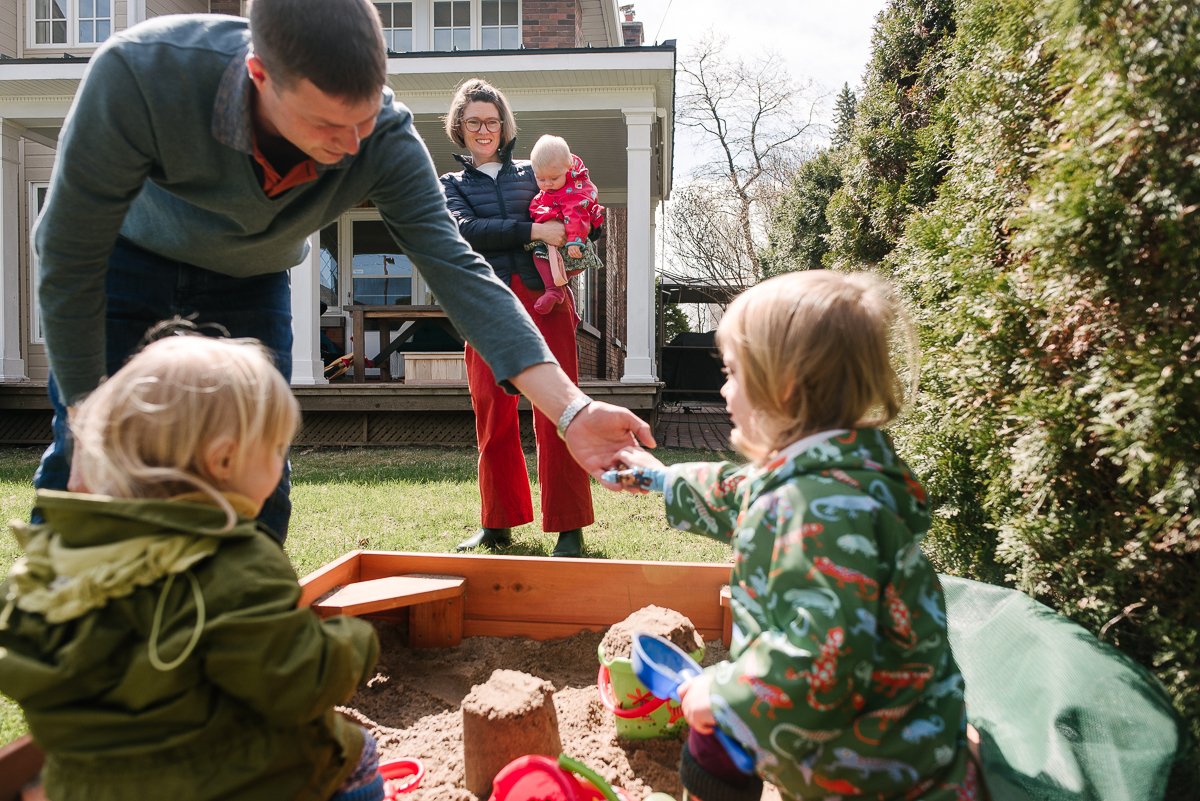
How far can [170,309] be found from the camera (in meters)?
2.15

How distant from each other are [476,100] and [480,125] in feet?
0.37

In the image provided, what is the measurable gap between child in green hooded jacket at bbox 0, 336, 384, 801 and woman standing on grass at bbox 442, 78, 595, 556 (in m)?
2.12

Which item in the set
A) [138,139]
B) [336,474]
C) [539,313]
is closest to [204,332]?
[138,139]

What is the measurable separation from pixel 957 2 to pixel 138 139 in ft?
9.38

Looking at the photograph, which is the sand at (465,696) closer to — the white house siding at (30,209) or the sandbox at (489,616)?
the sandbox at (489,616)

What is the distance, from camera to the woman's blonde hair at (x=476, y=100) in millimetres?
3795

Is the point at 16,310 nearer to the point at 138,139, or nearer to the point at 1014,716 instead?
the point at 138,139

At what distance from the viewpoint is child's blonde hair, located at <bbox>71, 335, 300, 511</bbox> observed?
126cm


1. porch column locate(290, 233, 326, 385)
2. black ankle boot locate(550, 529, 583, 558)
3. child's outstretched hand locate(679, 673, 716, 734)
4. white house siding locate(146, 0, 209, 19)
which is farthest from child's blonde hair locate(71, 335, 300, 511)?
white house siding locate(146, 0, 209, 19)

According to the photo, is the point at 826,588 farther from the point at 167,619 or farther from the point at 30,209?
the point at 30,209

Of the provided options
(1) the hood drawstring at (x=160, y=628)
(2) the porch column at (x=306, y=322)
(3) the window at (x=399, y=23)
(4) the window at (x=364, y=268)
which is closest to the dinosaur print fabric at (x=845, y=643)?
(1) the hood drawstring at (x=160, y=628)

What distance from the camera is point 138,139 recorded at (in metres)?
1.72

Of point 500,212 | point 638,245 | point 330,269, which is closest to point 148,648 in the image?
point 500,212

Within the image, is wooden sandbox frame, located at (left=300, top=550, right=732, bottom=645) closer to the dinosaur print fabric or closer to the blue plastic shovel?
the blue plastic shovel
